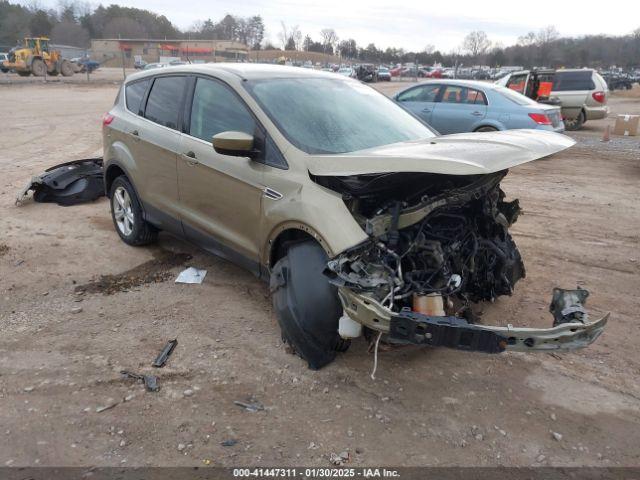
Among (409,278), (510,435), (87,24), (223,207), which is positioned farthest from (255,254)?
(87,24)

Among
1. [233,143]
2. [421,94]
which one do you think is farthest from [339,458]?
[421,94]

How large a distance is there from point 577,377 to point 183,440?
249 centimetres

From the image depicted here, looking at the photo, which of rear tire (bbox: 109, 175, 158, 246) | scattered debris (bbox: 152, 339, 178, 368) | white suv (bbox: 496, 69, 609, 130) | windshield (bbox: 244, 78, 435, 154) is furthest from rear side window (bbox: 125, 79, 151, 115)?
white suv (bbox: 496, 69, 609, 130)

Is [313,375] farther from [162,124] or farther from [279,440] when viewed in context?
[162,124]

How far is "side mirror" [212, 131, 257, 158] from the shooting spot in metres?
3.45

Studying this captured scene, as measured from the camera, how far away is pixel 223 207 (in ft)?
13.1

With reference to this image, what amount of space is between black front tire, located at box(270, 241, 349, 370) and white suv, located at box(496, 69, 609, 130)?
14.6 metres

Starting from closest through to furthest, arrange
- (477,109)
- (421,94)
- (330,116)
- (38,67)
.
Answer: (330,116), (477,109), (421,94), (38,67)

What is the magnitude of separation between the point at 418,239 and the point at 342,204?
51 cm

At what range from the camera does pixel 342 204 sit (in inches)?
126

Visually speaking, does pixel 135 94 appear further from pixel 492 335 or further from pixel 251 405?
pixel 492 335

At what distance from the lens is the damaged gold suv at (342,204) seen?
286 cm

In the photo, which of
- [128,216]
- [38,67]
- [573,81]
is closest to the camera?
[128,216]

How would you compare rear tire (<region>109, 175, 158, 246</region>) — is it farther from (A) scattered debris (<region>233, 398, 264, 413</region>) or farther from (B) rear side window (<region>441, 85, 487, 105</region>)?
(B) rear side window (<region>441, 85, 487, 105</region>)
